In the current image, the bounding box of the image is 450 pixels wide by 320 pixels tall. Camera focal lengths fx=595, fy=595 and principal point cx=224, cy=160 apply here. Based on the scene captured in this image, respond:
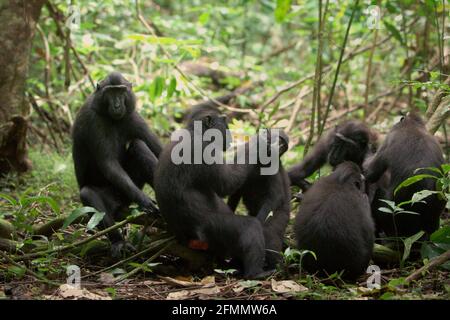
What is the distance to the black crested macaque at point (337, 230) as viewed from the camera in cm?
490

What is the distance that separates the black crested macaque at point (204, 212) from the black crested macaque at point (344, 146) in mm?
1424

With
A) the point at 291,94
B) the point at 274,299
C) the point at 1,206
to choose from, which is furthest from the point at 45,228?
the point at 291,94

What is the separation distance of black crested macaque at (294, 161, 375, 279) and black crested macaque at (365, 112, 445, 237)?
55 cm

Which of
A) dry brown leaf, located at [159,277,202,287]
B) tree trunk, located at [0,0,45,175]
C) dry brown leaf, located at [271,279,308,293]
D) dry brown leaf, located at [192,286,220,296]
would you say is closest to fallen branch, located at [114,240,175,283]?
dry brown leaf, located at [159,277,202,287]

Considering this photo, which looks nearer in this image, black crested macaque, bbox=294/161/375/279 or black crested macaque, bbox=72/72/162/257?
black crested macaque, bbox=294/161/375/279

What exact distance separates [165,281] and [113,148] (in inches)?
67.5

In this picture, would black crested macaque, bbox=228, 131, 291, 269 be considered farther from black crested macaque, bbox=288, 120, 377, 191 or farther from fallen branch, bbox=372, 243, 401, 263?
fallen branch, bbox=372, 243, 401, 263

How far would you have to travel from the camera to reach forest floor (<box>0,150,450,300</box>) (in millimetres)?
4520

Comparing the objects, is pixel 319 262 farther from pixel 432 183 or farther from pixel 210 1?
pixel 210 1

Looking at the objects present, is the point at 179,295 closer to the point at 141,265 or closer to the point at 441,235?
the point at 141,265

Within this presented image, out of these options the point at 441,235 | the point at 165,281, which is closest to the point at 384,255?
the point at 441,235

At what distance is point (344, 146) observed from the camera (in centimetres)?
625
